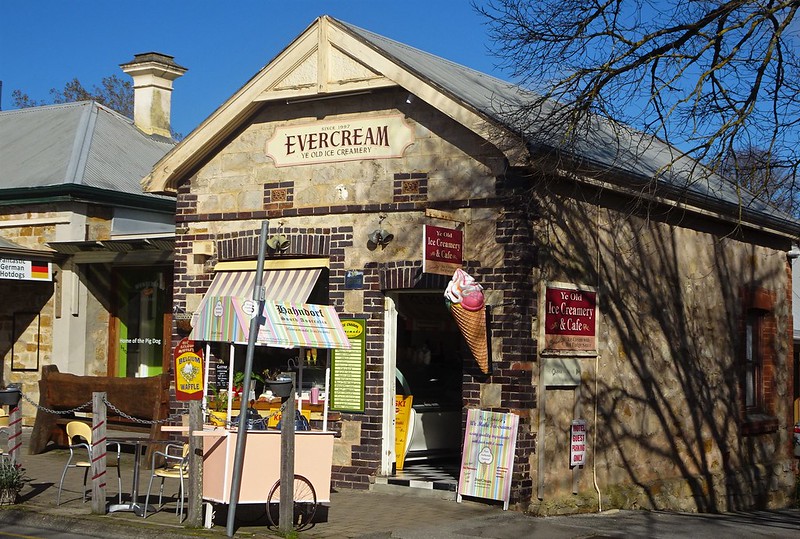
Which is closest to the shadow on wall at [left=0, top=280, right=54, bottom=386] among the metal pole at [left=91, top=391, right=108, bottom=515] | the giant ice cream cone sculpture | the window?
the metal pole at [left=91, top=391, right=108, bottom=515]

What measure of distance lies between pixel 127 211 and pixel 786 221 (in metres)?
11.6

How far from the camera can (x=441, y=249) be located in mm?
12945

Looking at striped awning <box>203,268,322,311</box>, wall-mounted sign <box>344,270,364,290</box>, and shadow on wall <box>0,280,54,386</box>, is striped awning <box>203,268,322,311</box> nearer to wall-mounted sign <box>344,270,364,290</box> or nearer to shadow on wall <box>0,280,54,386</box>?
wall-mounted sign <box>344,270,364,290</box>

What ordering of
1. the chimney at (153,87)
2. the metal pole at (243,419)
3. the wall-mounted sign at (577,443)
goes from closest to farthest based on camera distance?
the metal pole at (243,419), the wall-mounted sign at (577,443), the chimney at (153,87)

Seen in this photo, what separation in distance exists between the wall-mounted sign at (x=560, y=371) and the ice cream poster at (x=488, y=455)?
0.69m

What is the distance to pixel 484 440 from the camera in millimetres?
13094

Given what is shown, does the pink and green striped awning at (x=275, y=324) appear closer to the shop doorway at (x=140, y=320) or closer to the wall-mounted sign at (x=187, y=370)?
the wall-mounted sign at (x=187, y=370)

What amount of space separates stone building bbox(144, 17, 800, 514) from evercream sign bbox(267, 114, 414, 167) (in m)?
0.03

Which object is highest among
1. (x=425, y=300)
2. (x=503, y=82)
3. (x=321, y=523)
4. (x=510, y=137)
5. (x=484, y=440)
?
(x=503, y=82)

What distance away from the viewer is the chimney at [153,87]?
25281 millimetres

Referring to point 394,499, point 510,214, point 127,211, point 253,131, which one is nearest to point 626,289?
point 510,214

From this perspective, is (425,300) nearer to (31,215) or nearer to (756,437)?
(756,437)

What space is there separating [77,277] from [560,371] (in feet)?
33.2

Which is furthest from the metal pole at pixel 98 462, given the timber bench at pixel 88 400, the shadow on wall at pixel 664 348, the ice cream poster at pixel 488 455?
the shadow on wall at pixel 664 348
